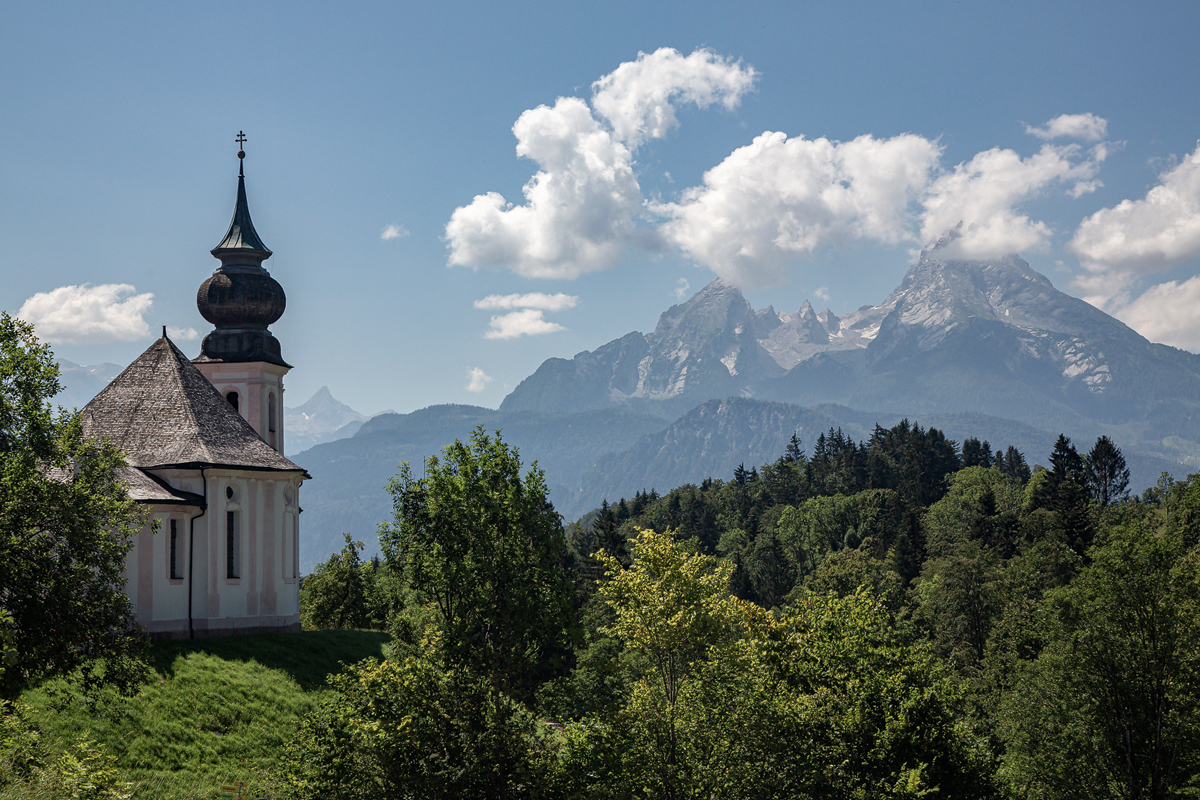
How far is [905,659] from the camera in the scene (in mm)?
28641

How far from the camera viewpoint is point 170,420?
4816 centimetres

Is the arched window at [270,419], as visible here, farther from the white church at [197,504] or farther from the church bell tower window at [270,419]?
the white church at [197,504]

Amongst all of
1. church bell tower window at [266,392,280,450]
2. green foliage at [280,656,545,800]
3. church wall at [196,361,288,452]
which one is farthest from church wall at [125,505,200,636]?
green foliage at [280,656,545,800]

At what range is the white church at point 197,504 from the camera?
43.8 meters

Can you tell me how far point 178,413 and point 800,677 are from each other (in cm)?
3384

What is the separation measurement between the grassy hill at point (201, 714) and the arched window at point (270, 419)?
67.3 ft

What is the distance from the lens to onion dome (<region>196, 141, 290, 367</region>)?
62.0m

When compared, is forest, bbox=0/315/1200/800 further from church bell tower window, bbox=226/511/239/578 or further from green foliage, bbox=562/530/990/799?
church bell tower window, bbox=226/511/239/578

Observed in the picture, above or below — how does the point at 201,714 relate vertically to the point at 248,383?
below

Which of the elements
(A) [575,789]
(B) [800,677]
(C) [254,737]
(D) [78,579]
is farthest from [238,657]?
(B) [800,677]

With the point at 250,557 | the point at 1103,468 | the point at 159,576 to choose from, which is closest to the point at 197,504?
the point at 159,576

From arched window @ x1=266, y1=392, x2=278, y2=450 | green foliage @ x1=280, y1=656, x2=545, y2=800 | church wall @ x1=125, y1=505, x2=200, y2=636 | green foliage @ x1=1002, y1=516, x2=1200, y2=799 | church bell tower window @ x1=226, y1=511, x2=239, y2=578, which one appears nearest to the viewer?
green foliage @ x1=280, y1=656, x2=545, y2=800

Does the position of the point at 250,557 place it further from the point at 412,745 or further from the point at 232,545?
the point at 412,745

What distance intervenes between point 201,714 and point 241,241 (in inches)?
1428
